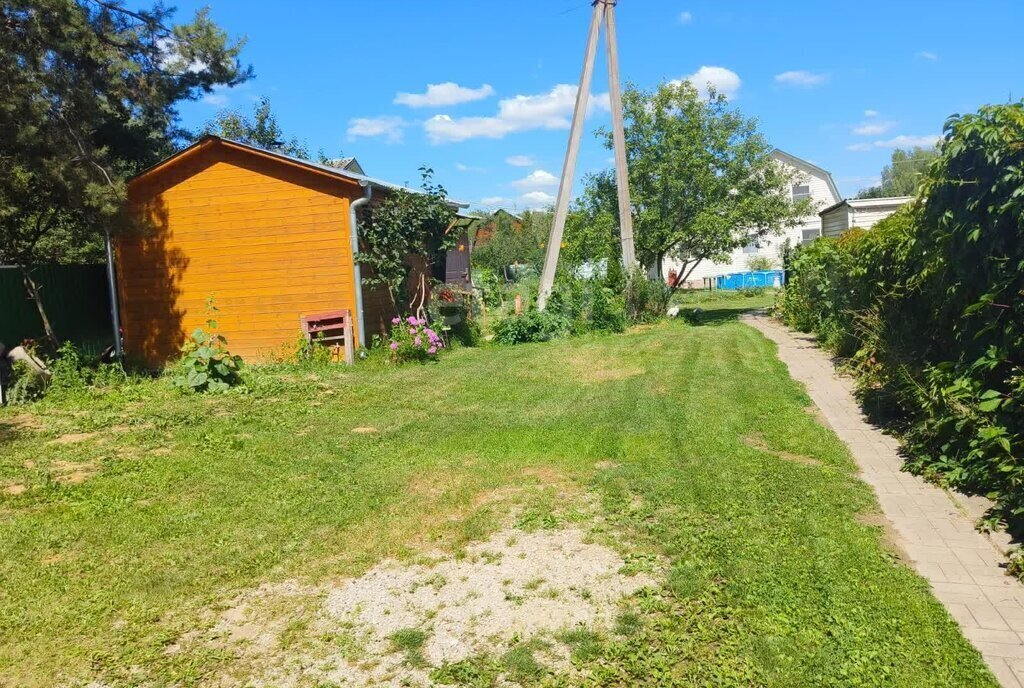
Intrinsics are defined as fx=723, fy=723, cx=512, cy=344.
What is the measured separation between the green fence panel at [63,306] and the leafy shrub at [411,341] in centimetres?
631

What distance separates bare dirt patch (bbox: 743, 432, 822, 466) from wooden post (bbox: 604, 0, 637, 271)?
1148 centimetres

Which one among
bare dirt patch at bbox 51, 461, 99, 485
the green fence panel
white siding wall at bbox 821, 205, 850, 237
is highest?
white siding wall at bbox 821, 205, 850, 237

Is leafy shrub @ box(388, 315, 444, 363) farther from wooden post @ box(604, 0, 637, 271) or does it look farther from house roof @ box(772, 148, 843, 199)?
house roof @ box(772, 148, 843, 199)

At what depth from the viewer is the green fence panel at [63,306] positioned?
40.5 ft

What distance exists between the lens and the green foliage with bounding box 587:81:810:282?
19.6m

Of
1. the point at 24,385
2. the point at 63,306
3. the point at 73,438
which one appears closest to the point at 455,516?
the point at 73,438

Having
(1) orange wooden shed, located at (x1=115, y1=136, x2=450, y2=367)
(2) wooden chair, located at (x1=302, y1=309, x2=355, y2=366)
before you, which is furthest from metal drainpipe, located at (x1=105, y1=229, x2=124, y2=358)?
(2) wooden chair, located at (x1=302, y1=309, x2=355, y2=366)

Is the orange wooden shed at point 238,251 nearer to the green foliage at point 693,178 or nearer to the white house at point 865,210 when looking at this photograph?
the green foliage at point 693,178

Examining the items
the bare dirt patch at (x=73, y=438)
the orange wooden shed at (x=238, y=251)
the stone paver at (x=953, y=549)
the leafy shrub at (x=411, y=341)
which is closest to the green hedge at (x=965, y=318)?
the stone paver at (x=953, y=549)

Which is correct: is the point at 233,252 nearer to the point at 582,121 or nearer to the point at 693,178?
the point at 582,121

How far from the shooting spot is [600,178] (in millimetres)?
21297

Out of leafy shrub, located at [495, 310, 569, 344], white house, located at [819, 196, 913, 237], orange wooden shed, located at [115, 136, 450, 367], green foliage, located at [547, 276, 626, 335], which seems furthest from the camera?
white house, located at [819, 196, 913, 237]

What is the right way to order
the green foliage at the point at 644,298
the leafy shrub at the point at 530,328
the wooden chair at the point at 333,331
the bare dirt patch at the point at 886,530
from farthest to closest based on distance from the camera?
the green foliage at the point at 644,298 → the leafy shrub at the point at 530,328 → the wooden chair at the point at 333,331 → the bare dirt patch at the point at 886,530

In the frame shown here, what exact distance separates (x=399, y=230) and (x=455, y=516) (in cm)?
867
